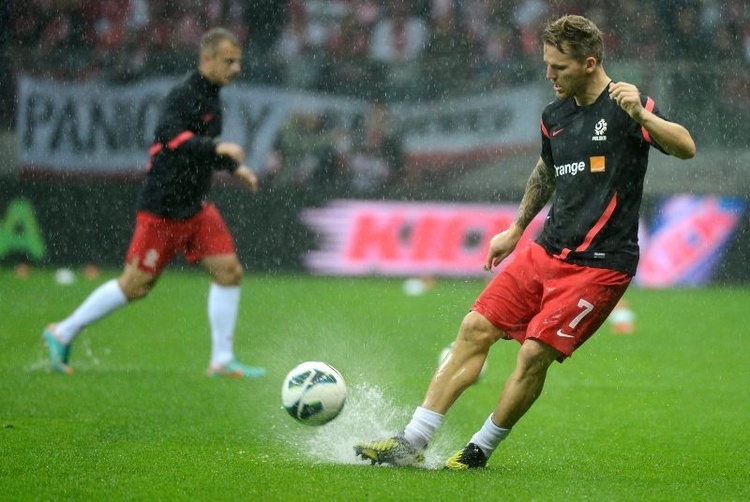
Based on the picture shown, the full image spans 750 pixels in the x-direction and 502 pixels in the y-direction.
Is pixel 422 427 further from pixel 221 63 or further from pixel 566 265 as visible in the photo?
pixel 221 63

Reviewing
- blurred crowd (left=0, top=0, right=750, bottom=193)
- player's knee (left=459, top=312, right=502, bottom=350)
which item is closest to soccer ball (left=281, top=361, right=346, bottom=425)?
player's knee (left=459, top=312, right=502, bottom=350)

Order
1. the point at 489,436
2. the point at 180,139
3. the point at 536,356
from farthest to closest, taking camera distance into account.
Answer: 1. the point at 180,139
2. the point at 489,436
3. the point at 536,356

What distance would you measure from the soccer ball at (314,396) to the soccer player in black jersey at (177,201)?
9.33 ft

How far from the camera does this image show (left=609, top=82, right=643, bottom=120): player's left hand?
471cm

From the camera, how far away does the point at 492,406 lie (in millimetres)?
7270

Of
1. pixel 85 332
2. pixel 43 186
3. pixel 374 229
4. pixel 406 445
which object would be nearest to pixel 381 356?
pixel 85 332

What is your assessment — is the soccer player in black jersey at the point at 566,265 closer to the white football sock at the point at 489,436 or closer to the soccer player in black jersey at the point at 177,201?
the white football sock at the point at 489,436

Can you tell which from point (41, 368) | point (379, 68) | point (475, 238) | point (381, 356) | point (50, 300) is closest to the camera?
point (41, 368)

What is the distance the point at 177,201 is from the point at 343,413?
2.88 metres

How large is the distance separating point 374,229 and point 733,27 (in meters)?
6.11

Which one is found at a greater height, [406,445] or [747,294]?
[406,445]

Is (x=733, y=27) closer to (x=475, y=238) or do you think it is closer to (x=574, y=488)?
(x=475, y=238)

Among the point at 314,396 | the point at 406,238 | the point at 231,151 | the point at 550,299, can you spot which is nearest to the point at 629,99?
the point at 550,299

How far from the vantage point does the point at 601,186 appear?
5.07m
